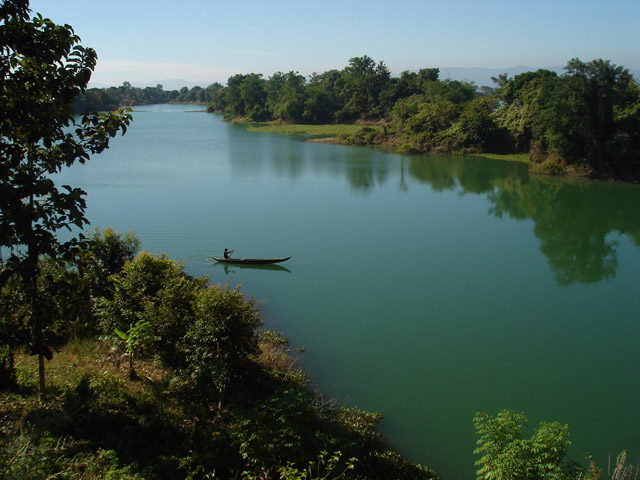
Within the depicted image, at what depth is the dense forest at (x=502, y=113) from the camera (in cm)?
2069

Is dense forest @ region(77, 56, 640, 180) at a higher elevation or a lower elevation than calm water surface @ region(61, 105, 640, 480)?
higher

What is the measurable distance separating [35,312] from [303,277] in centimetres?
680

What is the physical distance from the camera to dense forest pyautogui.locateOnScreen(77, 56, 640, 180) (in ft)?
67.9

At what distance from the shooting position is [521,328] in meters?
8.15

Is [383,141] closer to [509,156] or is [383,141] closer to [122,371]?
[509,156]

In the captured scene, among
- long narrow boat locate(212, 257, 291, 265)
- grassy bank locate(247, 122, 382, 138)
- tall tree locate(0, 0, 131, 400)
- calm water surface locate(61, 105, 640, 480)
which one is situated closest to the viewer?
tall tree locate(0, 0, 131, 400)

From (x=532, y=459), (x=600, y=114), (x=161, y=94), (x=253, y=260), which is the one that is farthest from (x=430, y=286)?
(x=161, y=94)

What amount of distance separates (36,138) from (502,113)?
97.1 feet

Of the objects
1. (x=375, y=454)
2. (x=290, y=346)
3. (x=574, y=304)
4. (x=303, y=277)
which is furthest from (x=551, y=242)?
(x=375, y=454)

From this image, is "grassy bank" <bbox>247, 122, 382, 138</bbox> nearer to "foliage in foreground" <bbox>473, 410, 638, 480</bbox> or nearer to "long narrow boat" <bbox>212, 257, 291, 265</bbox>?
"long narrow boat" <bbox>212, 257, 291, 265</bbox>

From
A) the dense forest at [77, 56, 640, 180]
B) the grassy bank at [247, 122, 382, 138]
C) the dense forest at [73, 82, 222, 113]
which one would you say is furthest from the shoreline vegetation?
the dense forest at [73, 82, 222, 113]

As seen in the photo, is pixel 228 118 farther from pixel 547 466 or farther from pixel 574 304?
pixel 547 466

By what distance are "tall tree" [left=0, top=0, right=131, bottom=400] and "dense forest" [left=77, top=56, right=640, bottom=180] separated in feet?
1.83

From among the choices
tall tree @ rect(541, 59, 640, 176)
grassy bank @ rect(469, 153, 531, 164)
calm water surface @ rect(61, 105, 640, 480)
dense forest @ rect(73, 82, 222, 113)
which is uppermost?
dense forest @ rect(73, 82, 222, 113)
